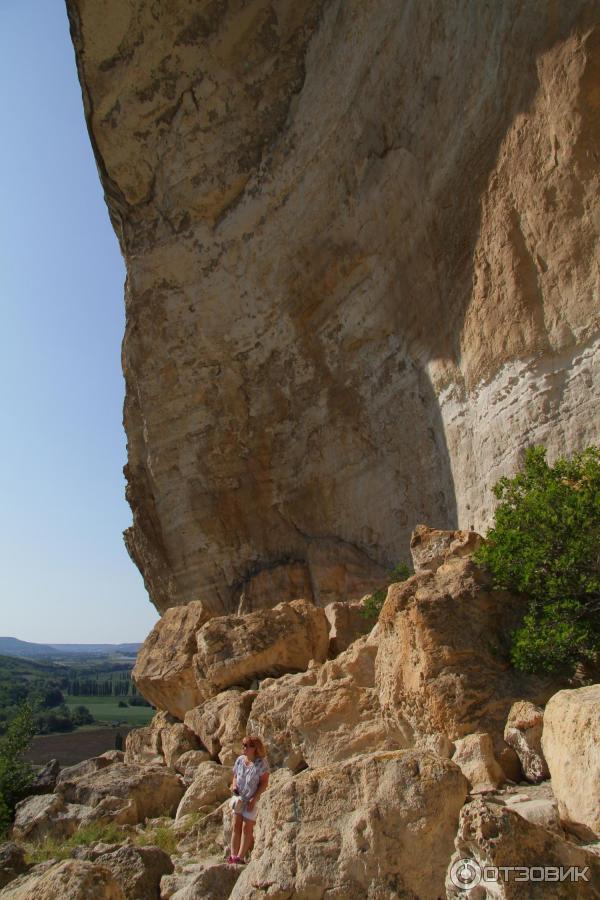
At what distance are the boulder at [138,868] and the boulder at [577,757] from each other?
9.84 ft

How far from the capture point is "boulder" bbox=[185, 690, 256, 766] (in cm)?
940

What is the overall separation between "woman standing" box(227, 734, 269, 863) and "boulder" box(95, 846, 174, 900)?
539 millimetres

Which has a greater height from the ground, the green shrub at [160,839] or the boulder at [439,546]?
the boulder at [439,546]

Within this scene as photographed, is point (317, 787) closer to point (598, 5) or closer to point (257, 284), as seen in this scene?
point (598, 5)

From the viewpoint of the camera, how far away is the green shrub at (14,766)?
10788 millimetres

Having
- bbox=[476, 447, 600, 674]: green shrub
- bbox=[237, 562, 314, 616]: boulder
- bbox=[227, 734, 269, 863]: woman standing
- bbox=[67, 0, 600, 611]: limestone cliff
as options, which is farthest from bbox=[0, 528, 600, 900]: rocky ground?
bbox=[237, 562, 314, 616]: boulder

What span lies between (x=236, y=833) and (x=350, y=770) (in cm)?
192

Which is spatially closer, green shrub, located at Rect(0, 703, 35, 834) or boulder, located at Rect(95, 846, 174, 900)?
boulder, located at Rect(95, 846, 174, 900)

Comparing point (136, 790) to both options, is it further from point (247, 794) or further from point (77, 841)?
point (247, 794)

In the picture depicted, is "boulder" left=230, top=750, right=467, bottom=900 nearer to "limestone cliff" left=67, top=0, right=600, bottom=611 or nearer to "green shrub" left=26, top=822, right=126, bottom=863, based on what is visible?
"green shrub" left=26, top=822, right=126, bottom=863

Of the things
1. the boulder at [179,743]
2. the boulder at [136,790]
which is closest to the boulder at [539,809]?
the boulder at [136,790]

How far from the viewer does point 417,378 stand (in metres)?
15.3

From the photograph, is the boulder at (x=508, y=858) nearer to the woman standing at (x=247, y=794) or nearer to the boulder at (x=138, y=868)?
the woman standing at (x=247, y=794)

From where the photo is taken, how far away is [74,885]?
13.2ft
